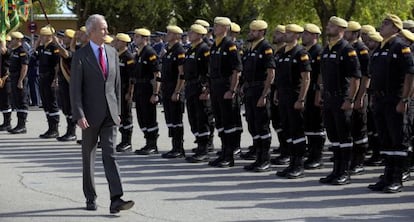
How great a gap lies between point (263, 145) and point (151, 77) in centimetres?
294

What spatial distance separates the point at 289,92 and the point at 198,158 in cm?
223

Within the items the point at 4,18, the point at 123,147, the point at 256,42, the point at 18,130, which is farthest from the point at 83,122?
the point at 18,130

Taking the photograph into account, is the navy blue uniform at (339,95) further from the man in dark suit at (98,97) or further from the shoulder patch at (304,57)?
the man in dark suit at (98,97)

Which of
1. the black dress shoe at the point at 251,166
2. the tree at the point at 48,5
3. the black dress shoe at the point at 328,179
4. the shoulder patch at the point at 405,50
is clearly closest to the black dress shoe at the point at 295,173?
the black dress shoe at the point at 328,179

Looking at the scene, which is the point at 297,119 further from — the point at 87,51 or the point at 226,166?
the point at 87,51

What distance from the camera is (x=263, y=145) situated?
1253cm

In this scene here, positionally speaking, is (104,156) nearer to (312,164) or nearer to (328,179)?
(328,179)

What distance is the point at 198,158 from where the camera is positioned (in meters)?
13.7

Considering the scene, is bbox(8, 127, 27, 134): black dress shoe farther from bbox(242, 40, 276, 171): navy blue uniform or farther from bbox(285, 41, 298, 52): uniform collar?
bbox(285, 41, 298, 52): uniform collar

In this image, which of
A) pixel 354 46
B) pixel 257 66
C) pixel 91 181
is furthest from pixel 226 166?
pixel 91 181

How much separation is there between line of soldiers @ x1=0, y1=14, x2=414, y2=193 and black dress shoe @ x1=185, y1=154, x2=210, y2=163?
44 millimetres

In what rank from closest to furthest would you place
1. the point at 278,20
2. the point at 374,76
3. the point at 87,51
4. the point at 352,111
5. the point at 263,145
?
the point at 87,51 < the point at 374,76 < the point at 352,111 < the point at 263,145 < the point at 278,20

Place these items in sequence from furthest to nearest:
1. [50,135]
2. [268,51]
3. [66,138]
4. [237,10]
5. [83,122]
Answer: [237,10] → [50,135] → [66,138] → [268,51] → [83,122]


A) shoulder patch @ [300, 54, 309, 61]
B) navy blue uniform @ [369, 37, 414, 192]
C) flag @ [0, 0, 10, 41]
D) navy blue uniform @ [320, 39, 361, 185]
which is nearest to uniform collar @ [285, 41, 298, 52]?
shoulder patch @ [300, 54, 309, 61]
